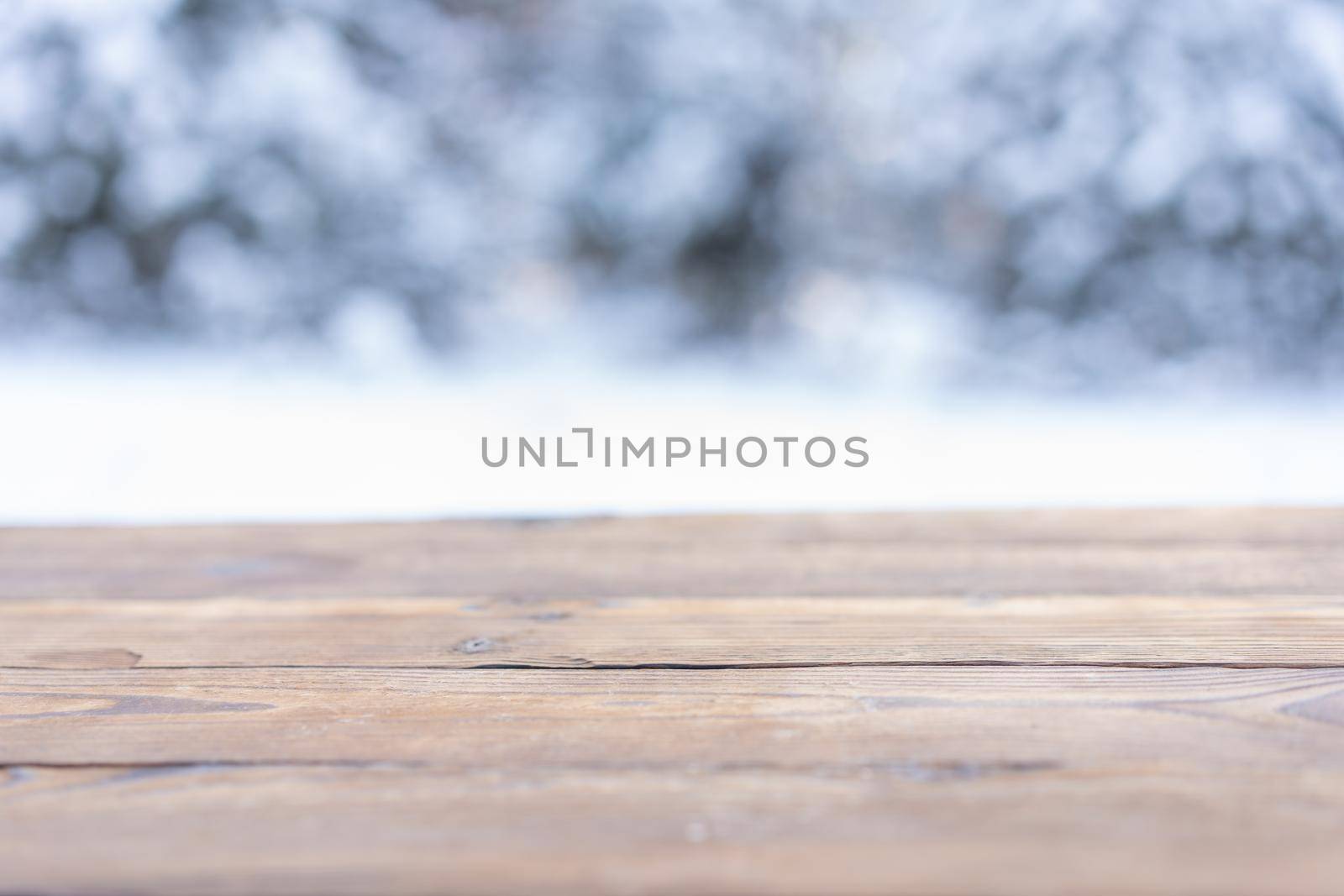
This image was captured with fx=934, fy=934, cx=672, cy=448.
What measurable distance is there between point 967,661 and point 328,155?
1.26 m

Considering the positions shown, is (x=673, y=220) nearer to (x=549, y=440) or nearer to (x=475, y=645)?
(x=549, y=440)

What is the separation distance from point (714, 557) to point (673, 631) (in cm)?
15

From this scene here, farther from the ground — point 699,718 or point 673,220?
point 673,220

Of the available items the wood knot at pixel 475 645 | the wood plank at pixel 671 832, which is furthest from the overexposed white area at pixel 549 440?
the wood plank at pixel 671 832

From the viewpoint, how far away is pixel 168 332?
1.45m

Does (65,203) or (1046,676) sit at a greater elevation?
(65,203)

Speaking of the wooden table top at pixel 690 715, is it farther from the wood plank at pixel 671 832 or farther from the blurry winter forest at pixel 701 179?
the blurry winter forest at pixel 701 179

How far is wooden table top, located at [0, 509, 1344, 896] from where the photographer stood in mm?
380

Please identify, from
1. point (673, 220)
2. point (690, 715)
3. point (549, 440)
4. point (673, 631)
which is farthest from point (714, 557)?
point (673, 220)

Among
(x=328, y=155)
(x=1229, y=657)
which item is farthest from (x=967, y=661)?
(x=328, y=155)

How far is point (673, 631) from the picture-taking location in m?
0.60

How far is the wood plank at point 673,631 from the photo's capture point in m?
0.56

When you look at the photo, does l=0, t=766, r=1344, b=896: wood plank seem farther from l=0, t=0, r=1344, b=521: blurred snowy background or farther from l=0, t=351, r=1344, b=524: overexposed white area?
l=0, t=0, r=1344, b=521: blurred snowy background

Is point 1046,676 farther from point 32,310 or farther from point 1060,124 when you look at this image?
point 32,310
